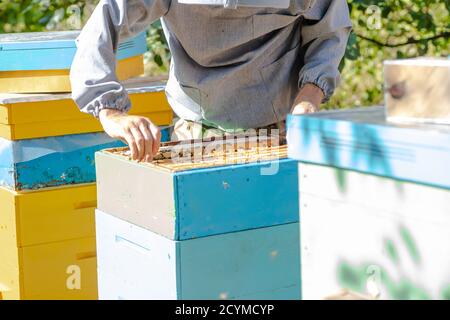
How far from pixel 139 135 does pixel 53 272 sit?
97cm

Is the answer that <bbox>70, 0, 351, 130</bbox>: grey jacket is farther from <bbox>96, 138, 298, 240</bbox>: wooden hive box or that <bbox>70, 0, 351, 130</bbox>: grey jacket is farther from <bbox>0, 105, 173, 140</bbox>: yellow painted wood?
<bbox>0, 105, 173, 140</bbox>: yellow painted wood

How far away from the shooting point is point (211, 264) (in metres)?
1.69

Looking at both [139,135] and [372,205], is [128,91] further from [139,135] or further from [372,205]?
[372,205]

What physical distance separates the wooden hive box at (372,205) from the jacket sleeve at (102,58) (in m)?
0.67

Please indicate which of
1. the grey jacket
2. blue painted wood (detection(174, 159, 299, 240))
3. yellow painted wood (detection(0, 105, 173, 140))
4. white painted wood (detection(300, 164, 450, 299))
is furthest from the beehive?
yellow painted wood (detection(0, 105, 173, 140))

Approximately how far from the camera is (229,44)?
6.55 ft

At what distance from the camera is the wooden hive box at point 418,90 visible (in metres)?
1.12

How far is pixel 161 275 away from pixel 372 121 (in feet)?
2.17

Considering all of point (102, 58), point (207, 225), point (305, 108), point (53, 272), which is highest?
point (102, 58)

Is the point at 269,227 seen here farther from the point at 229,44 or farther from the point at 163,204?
the point at 229,44

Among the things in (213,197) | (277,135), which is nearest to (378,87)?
(277,135)

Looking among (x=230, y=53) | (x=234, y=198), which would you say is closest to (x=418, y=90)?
(x=234, y=198)

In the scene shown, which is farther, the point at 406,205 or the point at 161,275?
the point at 161,275

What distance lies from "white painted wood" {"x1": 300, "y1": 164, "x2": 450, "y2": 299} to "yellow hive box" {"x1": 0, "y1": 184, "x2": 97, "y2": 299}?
137 cm
